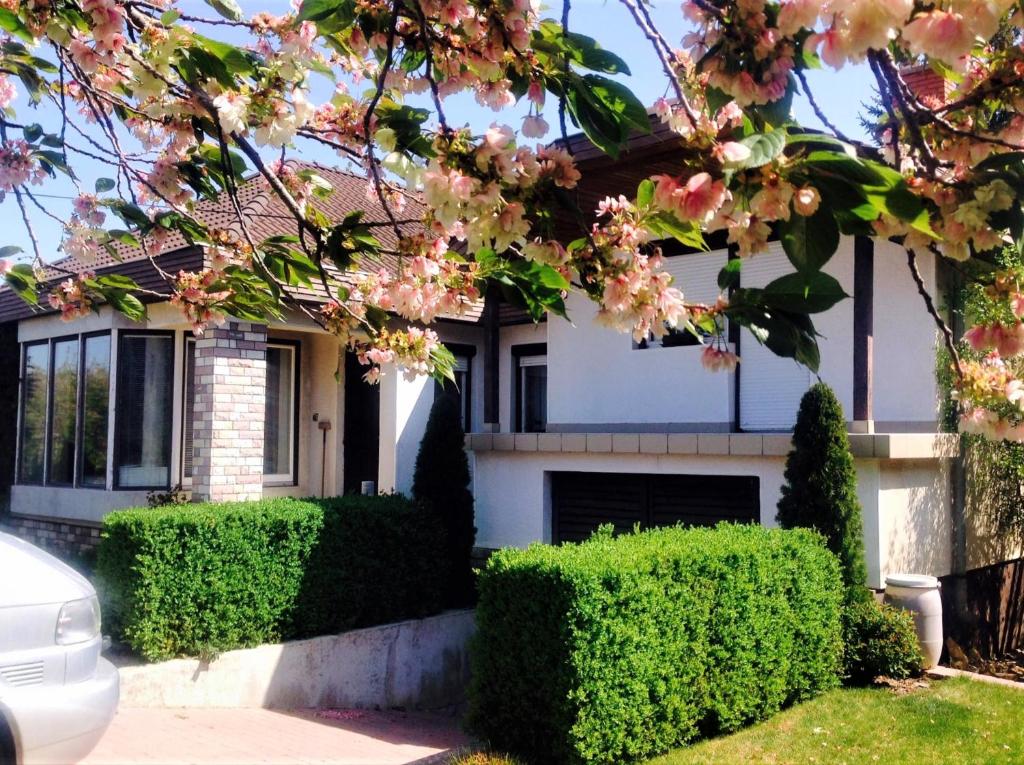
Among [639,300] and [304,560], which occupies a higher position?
[639,300]

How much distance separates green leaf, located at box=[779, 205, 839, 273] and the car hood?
4.07m

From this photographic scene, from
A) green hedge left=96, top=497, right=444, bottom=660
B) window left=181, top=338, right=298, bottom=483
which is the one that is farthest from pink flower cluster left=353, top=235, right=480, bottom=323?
window left=181, top=338, right=298, bottom=483

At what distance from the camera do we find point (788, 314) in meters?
2.32

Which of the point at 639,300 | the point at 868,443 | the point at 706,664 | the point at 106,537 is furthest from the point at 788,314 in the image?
the point at 106,537

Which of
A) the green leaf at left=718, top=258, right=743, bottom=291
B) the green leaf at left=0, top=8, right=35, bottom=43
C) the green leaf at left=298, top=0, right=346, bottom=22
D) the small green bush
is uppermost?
the green leaf at left=0, top=8, right=35, bottom=43

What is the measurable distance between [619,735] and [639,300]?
4164 mm

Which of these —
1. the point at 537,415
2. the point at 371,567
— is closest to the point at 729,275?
the point at 371,567

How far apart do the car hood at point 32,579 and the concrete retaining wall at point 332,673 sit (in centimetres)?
264

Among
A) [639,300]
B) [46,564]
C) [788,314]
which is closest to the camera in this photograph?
[788,314]

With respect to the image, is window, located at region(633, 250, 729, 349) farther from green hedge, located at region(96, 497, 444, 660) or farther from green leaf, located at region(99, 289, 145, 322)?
green leaf, located at region(99, 289, 145, 322)

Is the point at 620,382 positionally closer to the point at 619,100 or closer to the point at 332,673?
the point at 332,673

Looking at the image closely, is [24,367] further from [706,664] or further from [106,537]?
[706,664]

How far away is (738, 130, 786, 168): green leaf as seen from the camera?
75.5 inches

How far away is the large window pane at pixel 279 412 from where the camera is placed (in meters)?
12.8
